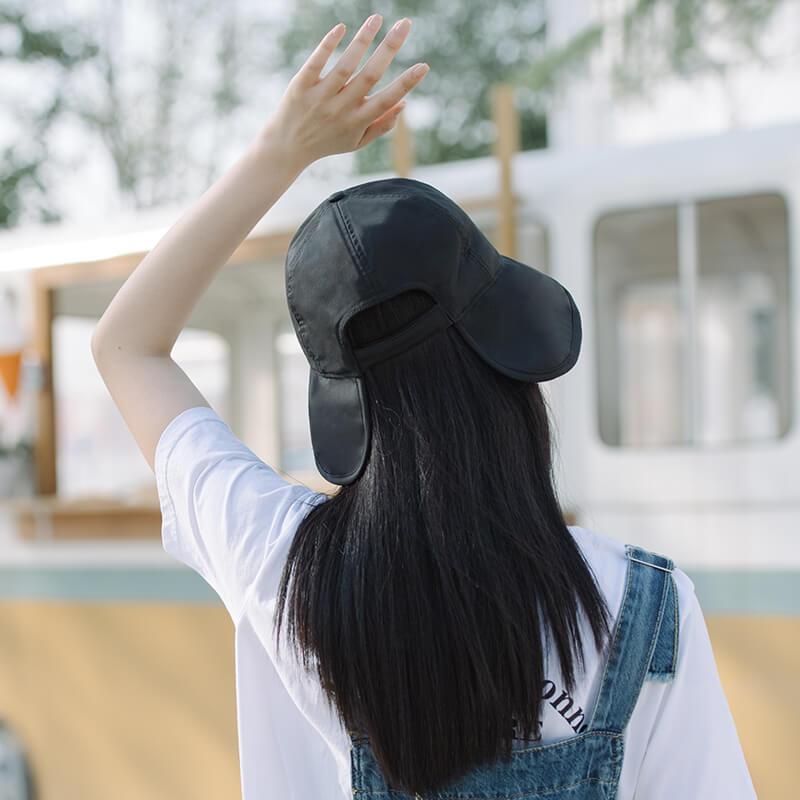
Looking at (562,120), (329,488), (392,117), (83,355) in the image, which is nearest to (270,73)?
(562,120)

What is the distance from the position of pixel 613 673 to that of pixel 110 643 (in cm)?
295

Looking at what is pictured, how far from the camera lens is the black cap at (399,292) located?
2.62 feet

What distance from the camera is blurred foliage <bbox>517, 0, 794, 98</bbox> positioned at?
23.3 ft

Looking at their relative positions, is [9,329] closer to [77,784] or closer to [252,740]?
[77,784]

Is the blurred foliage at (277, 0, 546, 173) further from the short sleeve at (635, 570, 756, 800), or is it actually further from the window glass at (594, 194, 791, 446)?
the short sleeve at (635, 570, 756, 800)

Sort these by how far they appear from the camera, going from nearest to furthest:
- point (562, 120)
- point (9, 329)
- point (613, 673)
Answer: point (613, 673) < point (9, 329) < point (562, 120)

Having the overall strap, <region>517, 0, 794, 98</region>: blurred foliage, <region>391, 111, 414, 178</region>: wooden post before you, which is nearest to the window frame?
<region>391, 111, 414, 178</region>: wooden post

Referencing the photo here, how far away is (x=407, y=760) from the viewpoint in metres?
0.81

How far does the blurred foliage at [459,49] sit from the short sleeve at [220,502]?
54.0 ft

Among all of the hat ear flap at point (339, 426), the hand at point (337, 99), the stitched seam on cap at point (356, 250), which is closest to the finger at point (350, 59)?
the hand at point (337, 99)

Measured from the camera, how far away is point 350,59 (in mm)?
828

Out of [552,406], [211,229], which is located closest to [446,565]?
[211,229]

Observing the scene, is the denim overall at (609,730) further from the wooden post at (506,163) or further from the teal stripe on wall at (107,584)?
the teal stripe on wall at (107,584)

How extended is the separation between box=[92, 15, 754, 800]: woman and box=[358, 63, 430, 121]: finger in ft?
0.06
